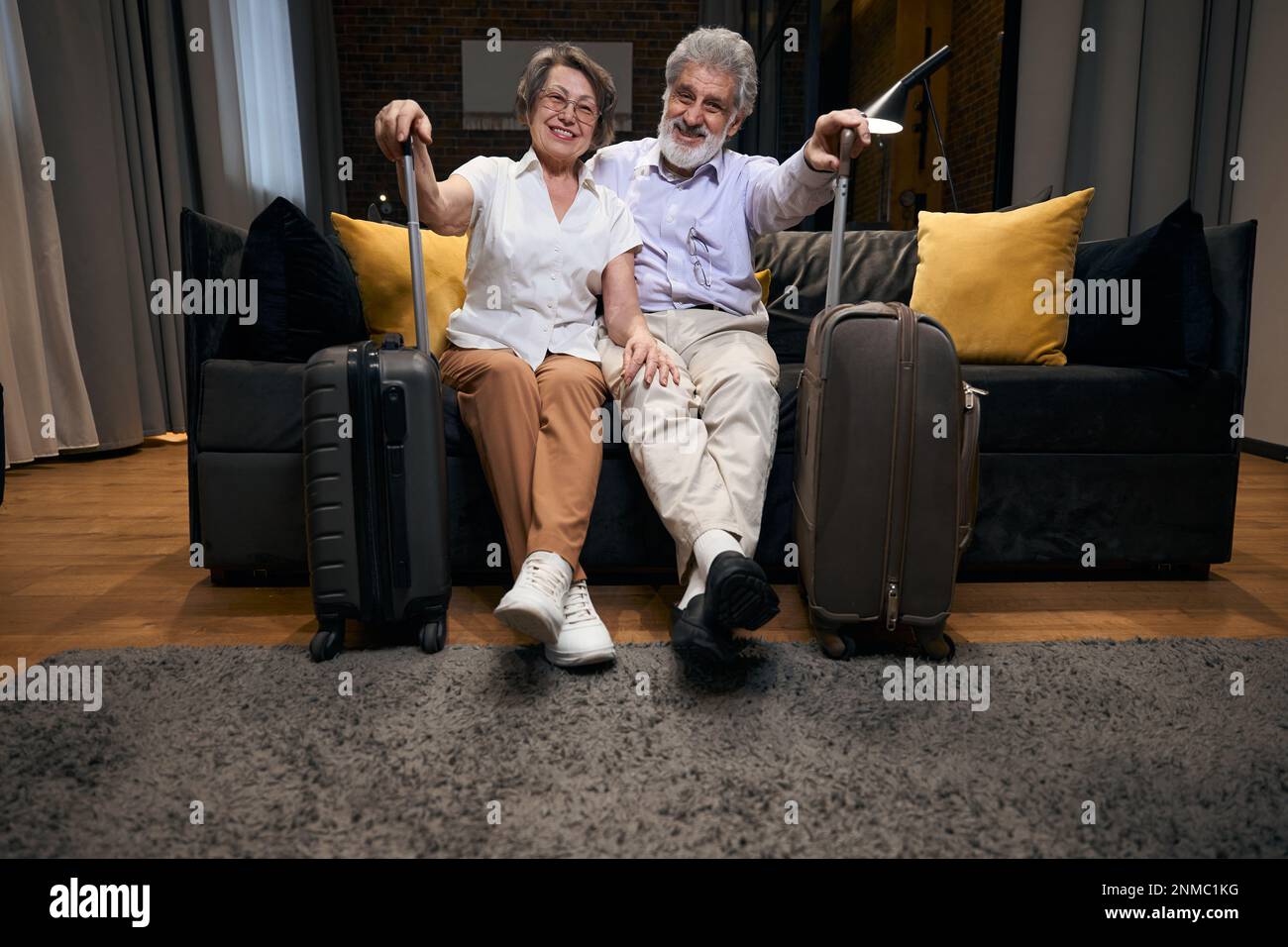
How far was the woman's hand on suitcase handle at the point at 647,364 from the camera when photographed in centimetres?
141

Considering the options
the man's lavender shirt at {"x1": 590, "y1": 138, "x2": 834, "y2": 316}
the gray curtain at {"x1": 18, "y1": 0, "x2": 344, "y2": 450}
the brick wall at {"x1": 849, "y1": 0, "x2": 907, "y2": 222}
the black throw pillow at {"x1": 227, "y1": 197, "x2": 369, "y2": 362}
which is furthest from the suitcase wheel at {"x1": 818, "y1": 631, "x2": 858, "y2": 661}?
the brick wall at {"x1": 849, "y1": 0, "x2": 907, "y2": 222}

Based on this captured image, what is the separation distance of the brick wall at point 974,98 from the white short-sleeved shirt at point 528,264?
3.53 meters

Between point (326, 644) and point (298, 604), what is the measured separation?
31 cm

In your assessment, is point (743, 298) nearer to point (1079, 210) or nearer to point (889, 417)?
point (889, 417)

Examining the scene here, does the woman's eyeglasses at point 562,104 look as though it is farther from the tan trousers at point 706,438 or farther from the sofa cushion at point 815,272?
the sofa cushion at point 815,272

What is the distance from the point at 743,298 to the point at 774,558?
1.76ft

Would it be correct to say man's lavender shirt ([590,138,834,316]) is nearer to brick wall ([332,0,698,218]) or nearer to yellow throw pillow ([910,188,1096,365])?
yellow throw pillow ([910,188,1096,365])

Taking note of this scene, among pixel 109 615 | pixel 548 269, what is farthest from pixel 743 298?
pixel 109 615

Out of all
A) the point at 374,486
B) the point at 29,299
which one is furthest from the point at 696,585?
the point at 29,299

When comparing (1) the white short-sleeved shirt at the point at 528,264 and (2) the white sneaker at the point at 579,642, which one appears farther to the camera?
(1) the white short-sleeved shirt at the point at 528,264

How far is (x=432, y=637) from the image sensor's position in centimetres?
127

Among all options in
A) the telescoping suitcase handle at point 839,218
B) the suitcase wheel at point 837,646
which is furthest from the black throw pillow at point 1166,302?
the suitcase wheel at point 837,646

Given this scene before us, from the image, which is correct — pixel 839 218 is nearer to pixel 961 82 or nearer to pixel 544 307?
pixel 544 307

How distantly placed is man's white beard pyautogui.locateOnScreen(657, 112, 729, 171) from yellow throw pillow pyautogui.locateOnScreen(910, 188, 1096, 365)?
0.59 m
